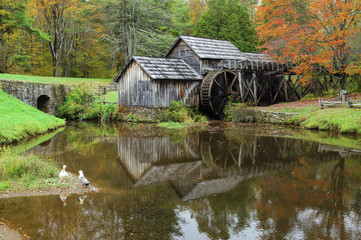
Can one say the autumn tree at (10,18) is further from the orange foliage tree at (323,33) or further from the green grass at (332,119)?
the green grass at (332,119)

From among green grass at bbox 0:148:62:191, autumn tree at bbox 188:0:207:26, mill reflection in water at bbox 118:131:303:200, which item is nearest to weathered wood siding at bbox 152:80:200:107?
mill reflection in water at bbox 118:131:303:200

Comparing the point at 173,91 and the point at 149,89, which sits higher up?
the point at 149,89

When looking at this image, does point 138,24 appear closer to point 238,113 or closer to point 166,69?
point 166,69

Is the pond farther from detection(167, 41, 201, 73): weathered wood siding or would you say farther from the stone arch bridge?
detection(167, 41, 201, 73): weathered wood siding

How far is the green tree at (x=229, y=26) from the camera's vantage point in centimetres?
3516

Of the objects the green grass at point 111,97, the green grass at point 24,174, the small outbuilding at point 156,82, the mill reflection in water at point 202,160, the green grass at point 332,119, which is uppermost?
the small outbuilding at point 156,82

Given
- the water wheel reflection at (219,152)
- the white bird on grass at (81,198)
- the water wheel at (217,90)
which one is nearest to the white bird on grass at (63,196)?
the white bird on grass at (81,198)

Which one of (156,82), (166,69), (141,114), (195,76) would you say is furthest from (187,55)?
(141,114)

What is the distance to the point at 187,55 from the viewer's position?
26156 mm

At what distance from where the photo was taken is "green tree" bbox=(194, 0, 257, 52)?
3516cm

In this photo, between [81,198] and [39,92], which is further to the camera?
[39,92]

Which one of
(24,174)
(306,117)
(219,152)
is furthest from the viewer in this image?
(306,117)

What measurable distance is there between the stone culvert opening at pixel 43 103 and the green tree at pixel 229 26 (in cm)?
1810

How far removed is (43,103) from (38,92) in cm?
195
